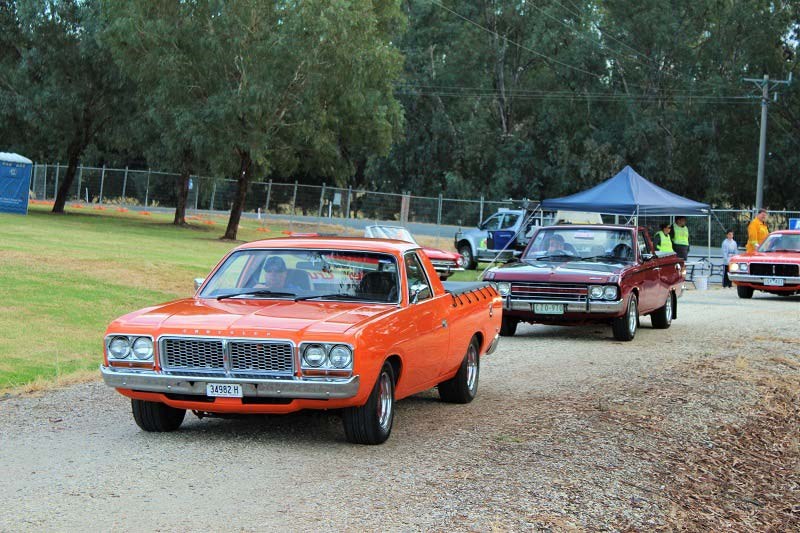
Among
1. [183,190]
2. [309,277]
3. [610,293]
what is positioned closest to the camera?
[309,277]

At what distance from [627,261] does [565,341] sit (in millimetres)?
1572

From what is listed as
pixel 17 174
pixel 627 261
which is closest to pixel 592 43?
pixel 17 174

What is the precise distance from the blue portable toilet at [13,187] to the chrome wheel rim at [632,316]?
106 feet

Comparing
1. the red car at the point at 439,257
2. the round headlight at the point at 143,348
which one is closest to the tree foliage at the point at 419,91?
the red car at the point at 439,257

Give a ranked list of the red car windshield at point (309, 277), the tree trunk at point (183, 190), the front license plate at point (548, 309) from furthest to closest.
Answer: the tree trunk at point (183, 190) → the front license plate at point (548, 309) → the red car windshield at point (309, 277)

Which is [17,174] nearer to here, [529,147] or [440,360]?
[529,147]

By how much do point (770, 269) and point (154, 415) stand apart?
20.9 meters

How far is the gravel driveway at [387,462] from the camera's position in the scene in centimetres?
610

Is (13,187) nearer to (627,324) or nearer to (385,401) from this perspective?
(627,324)

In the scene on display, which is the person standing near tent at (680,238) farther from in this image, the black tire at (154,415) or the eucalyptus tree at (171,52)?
the black tire at (154,415)

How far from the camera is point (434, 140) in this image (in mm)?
68625

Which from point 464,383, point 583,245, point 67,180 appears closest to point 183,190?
point 67,180

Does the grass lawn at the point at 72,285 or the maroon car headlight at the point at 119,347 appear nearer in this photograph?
the maroon car headlight at the point at 119,347

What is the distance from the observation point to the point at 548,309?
1570cm
